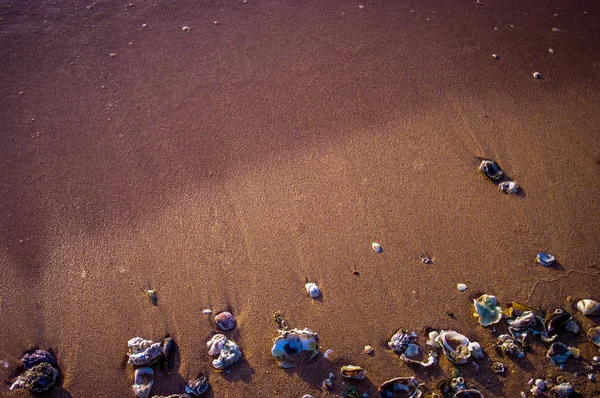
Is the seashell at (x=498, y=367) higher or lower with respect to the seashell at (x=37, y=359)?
lower

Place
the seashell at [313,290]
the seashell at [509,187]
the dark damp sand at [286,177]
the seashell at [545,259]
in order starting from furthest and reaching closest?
the seashell at [509,187], the seashell at [545,259], the seashell at [313,290], the dark damp sand at [286,177]

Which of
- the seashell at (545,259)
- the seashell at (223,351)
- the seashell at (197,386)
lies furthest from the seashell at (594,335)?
the seashell at (197,386)

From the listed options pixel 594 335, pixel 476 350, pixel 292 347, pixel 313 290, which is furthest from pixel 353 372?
pixel 594 335

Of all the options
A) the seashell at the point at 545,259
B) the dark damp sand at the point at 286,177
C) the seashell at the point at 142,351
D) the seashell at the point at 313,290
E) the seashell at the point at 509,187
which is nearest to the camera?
the seashell at the point at 142,351

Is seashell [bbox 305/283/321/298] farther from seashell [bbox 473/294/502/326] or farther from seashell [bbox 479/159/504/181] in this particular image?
seashell [bbox 479/159/504/181]

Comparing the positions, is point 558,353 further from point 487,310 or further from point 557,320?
point 487,310

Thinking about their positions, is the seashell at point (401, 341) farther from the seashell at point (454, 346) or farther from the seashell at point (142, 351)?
the seashell at point (142, 351)
